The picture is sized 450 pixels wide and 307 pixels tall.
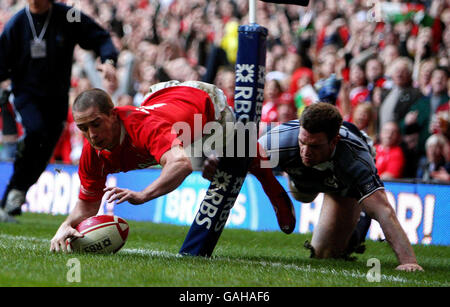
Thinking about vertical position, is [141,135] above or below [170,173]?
above

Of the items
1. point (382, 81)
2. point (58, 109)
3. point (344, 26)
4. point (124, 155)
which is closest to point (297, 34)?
point (344, 26)

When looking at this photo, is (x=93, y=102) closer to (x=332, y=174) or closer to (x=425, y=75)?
(x=332, y=174)

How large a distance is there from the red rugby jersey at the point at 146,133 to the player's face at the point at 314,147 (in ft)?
2.60

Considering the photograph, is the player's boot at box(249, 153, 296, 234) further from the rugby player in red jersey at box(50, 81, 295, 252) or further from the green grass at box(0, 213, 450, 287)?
the rugby player in red jersey at box(50, 81, 295, 252)

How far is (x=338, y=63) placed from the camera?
41.8 feet

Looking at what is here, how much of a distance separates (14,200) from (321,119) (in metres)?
4.82

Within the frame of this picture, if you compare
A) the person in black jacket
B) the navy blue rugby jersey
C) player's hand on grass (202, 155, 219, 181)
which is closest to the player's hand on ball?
the navy blue rugby jersey

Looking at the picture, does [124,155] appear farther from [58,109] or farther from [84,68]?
[84,68]

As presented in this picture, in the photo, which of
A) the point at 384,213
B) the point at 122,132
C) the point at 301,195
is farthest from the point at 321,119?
the point at 301,195

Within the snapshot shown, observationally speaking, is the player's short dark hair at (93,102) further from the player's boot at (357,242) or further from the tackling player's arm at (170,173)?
the player's boot at (357,242)

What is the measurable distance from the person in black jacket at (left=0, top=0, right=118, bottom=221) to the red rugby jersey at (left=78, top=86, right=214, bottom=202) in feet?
10.00

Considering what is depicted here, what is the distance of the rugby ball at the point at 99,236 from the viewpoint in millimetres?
6215

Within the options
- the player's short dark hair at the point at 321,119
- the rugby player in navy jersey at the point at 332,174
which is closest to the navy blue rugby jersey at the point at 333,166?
the rugby player in navy jersey at the point at 332,174

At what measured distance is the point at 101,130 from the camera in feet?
19.3
